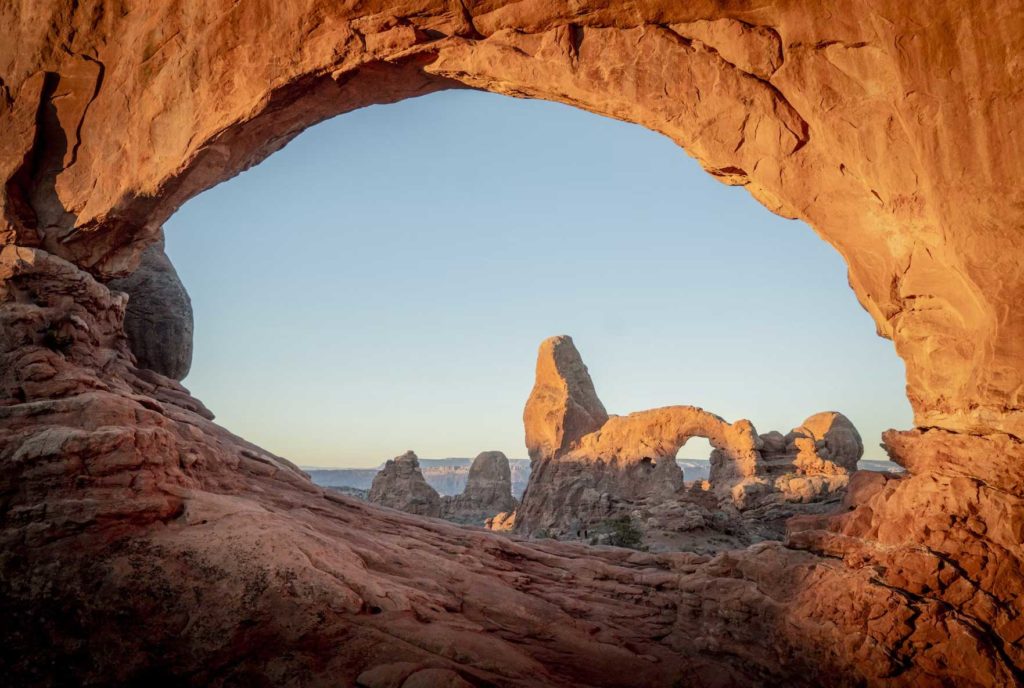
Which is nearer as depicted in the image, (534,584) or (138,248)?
(534,584)

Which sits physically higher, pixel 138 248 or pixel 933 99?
pixel 933 99

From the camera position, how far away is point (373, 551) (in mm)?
9219

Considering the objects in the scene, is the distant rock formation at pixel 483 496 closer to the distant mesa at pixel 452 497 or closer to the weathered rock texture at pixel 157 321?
the distant mesa at pixel 452 497

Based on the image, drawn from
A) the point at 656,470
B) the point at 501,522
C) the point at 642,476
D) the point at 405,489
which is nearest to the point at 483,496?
the point at 501,522

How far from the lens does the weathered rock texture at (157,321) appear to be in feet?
48.1

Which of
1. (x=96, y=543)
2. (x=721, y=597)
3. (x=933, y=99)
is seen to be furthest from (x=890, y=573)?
(x=96, y=543)

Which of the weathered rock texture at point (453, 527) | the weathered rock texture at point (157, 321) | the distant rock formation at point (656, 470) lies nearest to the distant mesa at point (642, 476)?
the distant rock formation at point (656, 470)

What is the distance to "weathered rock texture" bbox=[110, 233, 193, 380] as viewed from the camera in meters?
14.7

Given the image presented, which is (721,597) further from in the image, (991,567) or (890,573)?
(991,567)

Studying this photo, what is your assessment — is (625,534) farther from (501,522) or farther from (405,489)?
(501,522)

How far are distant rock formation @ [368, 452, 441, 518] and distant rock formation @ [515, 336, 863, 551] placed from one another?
5918mm

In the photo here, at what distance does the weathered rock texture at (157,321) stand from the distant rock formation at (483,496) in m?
29.9

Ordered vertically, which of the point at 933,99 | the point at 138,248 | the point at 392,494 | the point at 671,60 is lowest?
the point at 392,494

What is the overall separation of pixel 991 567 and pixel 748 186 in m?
6.25
